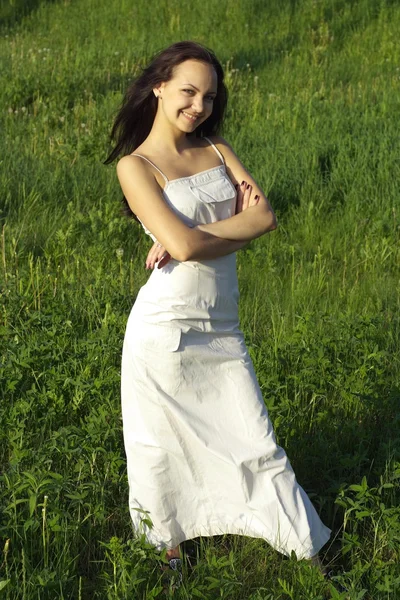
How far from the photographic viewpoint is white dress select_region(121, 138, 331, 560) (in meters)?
3.32

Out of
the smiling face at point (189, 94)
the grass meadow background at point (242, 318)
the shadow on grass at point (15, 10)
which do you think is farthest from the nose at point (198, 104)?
the shadow on grass at point (15, 10)

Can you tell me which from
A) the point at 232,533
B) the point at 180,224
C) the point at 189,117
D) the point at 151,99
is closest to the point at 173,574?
the point at 232,533

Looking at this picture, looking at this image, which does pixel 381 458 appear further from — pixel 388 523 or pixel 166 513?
pixel 166 513

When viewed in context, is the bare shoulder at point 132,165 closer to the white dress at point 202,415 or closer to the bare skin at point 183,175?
the bare skin at point 183,175

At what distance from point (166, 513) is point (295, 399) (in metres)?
1.26

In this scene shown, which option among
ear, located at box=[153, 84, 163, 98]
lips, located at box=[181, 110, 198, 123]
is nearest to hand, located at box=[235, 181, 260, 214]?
lips, located at box=[181, 110, 198, 123]

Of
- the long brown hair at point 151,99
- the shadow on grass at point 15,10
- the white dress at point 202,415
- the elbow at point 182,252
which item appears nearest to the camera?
the elbow at point 182,252

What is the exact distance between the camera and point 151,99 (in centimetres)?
357

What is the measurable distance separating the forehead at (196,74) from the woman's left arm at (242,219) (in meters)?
0.30

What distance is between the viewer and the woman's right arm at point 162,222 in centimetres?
323

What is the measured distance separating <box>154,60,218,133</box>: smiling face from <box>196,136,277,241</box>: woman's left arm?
0.78 ft

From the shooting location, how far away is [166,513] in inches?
135

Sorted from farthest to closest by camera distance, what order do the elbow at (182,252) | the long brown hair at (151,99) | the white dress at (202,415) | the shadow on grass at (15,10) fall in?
the shadow on grass at (15,10)
the long brown hair at (151,99)
the white dress at (202,415)
the elbow at (182,252)

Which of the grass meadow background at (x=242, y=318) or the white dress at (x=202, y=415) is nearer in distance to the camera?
the white dress at (x=202, y=415)
